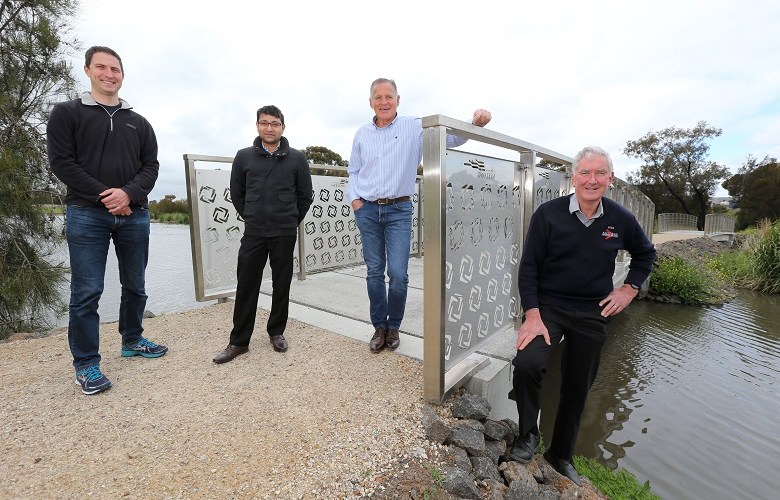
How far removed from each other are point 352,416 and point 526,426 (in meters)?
0.98

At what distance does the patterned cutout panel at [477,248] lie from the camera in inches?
94.5

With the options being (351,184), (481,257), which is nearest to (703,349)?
(481,257)

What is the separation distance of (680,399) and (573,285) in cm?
349

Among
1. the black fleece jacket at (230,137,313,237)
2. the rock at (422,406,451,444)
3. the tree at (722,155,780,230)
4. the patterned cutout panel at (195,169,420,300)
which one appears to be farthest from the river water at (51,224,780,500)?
the tree at (722,155,780,230)

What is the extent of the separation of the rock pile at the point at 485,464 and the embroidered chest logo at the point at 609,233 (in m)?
1.19

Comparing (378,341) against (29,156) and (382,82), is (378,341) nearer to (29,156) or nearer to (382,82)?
(382,82)

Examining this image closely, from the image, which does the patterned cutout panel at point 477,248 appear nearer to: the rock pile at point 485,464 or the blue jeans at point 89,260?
the rock pile at point 485,464

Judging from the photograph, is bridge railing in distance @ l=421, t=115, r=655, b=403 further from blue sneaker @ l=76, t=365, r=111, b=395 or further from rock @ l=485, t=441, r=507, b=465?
blue sneaker @ l=76, t=365, r=111, b=395

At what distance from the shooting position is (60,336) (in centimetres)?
356

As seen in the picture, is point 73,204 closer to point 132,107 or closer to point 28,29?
point 132,107

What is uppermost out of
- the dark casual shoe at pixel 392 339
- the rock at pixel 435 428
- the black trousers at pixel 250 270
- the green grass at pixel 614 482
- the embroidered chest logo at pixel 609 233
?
the embroidered chest logo at pixel 609 233

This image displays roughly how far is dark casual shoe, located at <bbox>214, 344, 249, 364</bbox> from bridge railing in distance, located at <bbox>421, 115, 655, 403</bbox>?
1497 millimetres

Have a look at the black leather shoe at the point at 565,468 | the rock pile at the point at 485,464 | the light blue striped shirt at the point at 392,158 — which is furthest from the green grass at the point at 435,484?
the light blue striped shirt at the point at 392,158

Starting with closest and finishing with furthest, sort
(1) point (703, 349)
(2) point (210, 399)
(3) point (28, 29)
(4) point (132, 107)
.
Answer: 1. (2) point (210, 399)
2. (4) point (132, 107)
3. (3) point (28, 29)
4. (1) point (703, 349)
